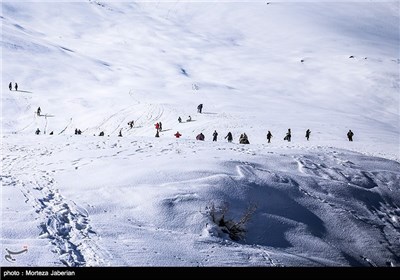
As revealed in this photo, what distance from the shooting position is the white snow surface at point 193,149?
1090 cm

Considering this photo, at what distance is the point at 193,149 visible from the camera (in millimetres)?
18531

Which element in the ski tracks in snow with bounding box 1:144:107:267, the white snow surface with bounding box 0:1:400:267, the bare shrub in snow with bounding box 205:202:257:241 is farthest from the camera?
the bare shrub in snow with bounding box 205:202:257:241

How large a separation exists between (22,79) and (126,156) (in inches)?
1755

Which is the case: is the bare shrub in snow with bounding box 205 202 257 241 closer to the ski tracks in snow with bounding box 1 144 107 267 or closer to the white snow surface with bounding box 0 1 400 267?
the white snow surface with bounding box 0 1 400 267

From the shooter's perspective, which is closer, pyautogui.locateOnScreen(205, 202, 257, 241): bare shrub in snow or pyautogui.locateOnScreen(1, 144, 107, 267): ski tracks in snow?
pyautogui.locateOnScreen(1, 144, 107, 267): ski tracks in snow

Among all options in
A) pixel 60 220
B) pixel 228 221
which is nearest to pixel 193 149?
pixel 228 221

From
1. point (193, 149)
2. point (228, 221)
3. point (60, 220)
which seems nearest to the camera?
point (60, 220)

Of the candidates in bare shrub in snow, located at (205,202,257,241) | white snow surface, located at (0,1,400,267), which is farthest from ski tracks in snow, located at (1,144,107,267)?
bare shrub in snow, located at (205,202,257,241)

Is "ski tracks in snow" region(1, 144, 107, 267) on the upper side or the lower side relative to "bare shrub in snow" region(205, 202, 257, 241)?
lower

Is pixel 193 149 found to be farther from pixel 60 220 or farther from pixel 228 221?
pixel 60 220

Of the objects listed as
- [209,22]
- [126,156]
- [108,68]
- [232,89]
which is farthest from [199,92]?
[209,22]

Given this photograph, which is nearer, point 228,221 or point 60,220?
point 60,220

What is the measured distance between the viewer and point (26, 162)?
16797 mm

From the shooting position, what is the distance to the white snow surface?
35.8 ft
